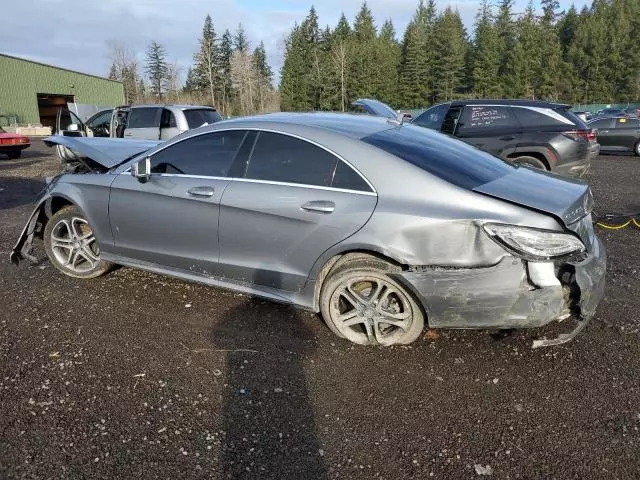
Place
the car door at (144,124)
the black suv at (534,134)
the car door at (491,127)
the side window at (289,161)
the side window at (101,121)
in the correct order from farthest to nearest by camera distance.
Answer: the side window at (101,121)
the car door at (144,124)
the car door at (491,127)
the black suv at (534,134)
the side window at (289,161)

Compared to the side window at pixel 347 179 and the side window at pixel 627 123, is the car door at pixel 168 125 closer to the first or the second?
A: the side window at pixel 347 179

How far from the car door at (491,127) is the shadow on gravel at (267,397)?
6.36 m

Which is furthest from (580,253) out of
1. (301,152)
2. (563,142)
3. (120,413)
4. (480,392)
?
(563,142)

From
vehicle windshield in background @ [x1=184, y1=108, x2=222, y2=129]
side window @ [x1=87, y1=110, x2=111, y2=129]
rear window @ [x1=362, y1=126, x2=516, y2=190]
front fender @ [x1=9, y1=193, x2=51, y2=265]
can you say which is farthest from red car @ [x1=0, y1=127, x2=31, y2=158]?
rear window @ [x1=362, y1=126, x2=516, y2=190]

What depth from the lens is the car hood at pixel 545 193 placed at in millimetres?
3014

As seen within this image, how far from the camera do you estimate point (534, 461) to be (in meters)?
2.40

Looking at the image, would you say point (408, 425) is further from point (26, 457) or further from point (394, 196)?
point (26, 457)

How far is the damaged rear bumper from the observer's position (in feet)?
9.64

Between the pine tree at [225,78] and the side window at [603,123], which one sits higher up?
the pine tree at [225,78]

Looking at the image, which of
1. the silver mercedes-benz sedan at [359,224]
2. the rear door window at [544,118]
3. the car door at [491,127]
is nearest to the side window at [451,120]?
the car door at [491,127]

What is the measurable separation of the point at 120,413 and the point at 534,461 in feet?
7.16

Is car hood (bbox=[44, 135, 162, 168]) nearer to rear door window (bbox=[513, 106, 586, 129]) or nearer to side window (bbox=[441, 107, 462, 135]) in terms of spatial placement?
side window (bbox=[441, 107, 462, 135])

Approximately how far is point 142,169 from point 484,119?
729cm

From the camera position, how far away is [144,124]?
1211 centimetres
